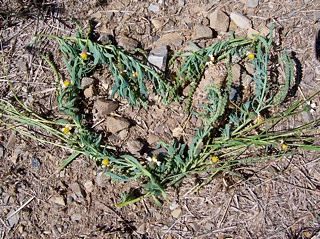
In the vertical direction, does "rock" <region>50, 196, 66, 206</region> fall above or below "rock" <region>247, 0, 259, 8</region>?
below

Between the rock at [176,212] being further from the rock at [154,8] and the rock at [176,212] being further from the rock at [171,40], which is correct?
the rock at [154,8]

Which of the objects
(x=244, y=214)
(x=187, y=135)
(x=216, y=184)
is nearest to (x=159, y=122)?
(x=187, y=135)

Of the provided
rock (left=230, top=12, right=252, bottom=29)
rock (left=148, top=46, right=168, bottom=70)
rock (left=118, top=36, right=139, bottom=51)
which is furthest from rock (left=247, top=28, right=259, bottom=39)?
rock (left=118, top=36, right=139, bottom=51)

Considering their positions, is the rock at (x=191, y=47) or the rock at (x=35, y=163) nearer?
the rock at (x=35, y=163)

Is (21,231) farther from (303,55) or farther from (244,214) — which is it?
(303,55)

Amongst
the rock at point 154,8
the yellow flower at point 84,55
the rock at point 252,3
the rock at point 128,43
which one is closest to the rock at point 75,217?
the yellow flower at point 84,55

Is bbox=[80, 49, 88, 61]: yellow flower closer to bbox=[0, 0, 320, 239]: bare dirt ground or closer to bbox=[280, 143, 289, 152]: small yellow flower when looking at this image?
bbox=[0, 0, 320, 239]: bare dirt ground
